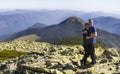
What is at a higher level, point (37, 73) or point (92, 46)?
point (92, 46)

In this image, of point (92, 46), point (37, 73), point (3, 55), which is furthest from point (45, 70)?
point (3, 55)

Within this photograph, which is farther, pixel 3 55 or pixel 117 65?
pixel 3 55

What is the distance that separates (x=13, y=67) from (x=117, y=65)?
433 inches

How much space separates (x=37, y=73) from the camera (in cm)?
3031

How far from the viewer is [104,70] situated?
103 ft

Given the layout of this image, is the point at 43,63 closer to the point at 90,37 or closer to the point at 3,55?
the point at 90,37

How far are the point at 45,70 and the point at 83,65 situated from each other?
14.9ft

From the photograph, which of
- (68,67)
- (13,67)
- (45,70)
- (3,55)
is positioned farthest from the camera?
(3,55)

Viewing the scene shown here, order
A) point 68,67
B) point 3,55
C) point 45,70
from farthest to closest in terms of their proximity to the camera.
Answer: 1. point 3,55
2. point 68,67
3. point 45,70

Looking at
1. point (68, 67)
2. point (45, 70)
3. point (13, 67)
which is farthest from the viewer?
point (13, 67)

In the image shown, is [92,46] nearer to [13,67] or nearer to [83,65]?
[83,65]

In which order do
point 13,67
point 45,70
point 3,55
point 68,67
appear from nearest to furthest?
point 45,70 < point 68,67 < point 13,67 < point 3,55

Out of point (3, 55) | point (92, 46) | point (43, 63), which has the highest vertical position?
point (92, 46)

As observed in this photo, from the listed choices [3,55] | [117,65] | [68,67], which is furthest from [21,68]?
[3,55]
